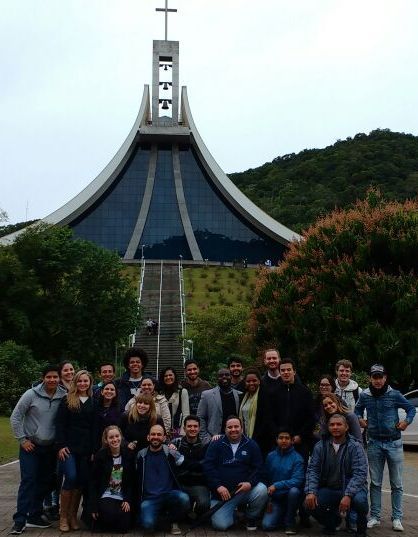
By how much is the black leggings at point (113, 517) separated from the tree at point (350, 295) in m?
7.84

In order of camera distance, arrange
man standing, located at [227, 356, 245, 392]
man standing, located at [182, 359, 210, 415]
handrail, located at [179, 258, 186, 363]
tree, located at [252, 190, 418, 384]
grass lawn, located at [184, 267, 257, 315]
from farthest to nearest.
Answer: grass lawn, located at [184, 267, 257, 315], handrail, located at [179, 258, 186, 363], tree, located at [252, 190, 418, 384], man standing, located at [227, 356, 245, 392], man standing, located at [182, 359, 210, 415]

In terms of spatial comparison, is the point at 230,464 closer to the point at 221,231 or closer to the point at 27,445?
the point at 27,445

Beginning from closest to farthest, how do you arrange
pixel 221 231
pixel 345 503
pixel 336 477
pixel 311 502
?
pixel 345 503 < pixel 311 502 < pixel 336 477 < pixel 221 231

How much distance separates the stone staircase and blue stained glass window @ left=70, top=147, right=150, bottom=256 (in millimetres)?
6324

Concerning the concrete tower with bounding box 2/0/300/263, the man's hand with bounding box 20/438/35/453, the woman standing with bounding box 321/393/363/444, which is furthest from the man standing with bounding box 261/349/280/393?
the concrete tower with bounding box 2/0/300/263

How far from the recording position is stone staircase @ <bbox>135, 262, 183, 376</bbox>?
2121 centimetres

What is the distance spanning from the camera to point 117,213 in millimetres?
39875

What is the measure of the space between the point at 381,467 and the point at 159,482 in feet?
5.79

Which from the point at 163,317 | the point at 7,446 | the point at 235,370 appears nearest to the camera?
the point at 235,370

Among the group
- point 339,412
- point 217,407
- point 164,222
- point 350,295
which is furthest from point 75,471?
point 164,222

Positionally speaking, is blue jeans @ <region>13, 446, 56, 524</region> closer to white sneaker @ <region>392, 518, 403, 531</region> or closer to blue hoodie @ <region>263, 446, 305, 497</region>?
blue hoodie @ <region>263, 446, 305, 497</region>

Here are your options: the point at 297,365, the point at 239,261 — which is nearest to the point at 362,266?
the point at 297,365

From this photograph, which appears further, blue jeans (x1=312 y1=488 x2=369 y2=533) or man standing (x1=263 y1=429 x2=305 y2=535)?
man standing (x1=263 y1=429 x2=305 y2=535)

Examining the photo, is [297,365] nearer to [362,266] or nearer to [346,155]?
[362,266]
